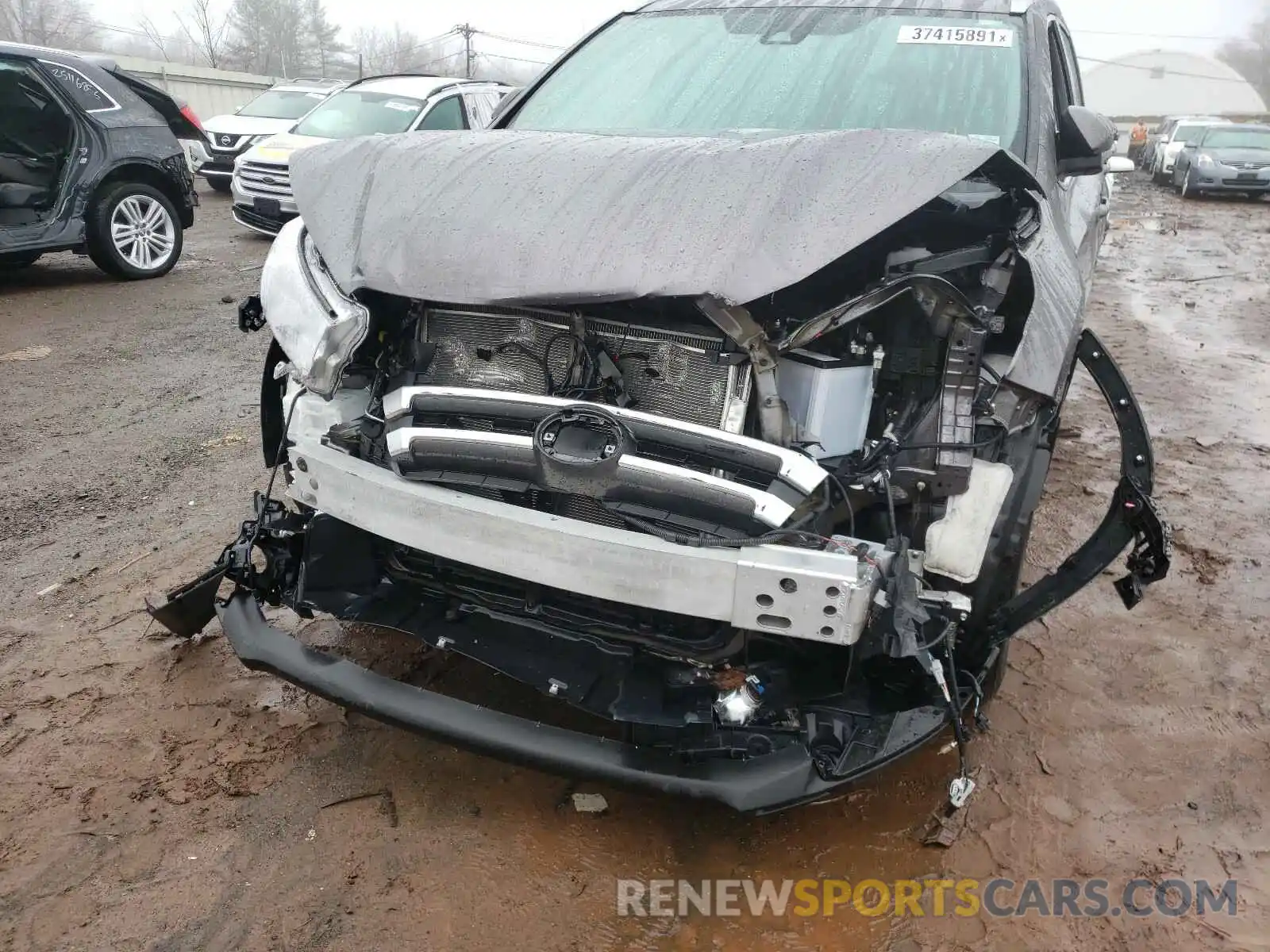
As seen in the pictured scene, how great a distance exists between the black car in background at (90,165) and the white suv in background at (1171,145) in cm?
1786

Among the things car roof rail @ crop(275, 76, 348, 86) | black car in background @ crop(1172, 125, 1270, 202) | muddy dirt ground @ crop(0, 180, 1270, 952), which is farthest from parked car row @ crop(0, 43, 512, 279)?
black car in background @ crop(1172, 125, 1270, 202)

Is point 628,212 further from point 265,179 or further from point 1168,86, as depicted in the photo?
point 1168,86

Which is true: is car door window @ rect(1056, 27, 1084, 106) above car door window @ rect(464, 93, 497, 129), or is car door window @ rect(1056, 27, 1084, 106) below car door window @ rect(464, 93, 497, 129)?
above

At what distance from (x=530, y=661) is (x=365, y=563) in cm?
61

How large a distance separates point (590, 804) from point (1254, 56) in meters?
76.1

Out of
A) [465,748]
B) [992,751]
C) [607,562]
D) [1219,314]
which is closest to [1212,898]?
[992,751]

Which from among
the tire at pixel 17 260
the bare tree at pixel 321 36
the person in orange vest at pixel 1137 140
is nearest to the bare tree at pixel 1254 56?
the person in orange vest at pixel 1137 140

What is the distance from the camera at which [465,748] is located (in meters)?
2.11

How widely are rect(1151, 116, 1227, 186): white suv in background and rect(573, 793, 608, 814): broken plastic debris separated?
64.5 feet

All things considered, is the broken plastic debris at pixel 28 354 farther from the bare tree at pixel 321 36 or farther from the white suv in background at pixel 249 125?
the bare tree at pixel 321 36

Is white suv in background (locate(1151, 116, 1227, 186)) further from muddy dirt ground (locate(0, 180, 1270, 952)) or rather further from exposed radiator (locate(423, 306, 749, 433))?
exposed radiator (locate(423, 306, 749, 433))

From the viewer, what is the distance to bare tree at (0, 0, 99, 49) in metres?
41.2
